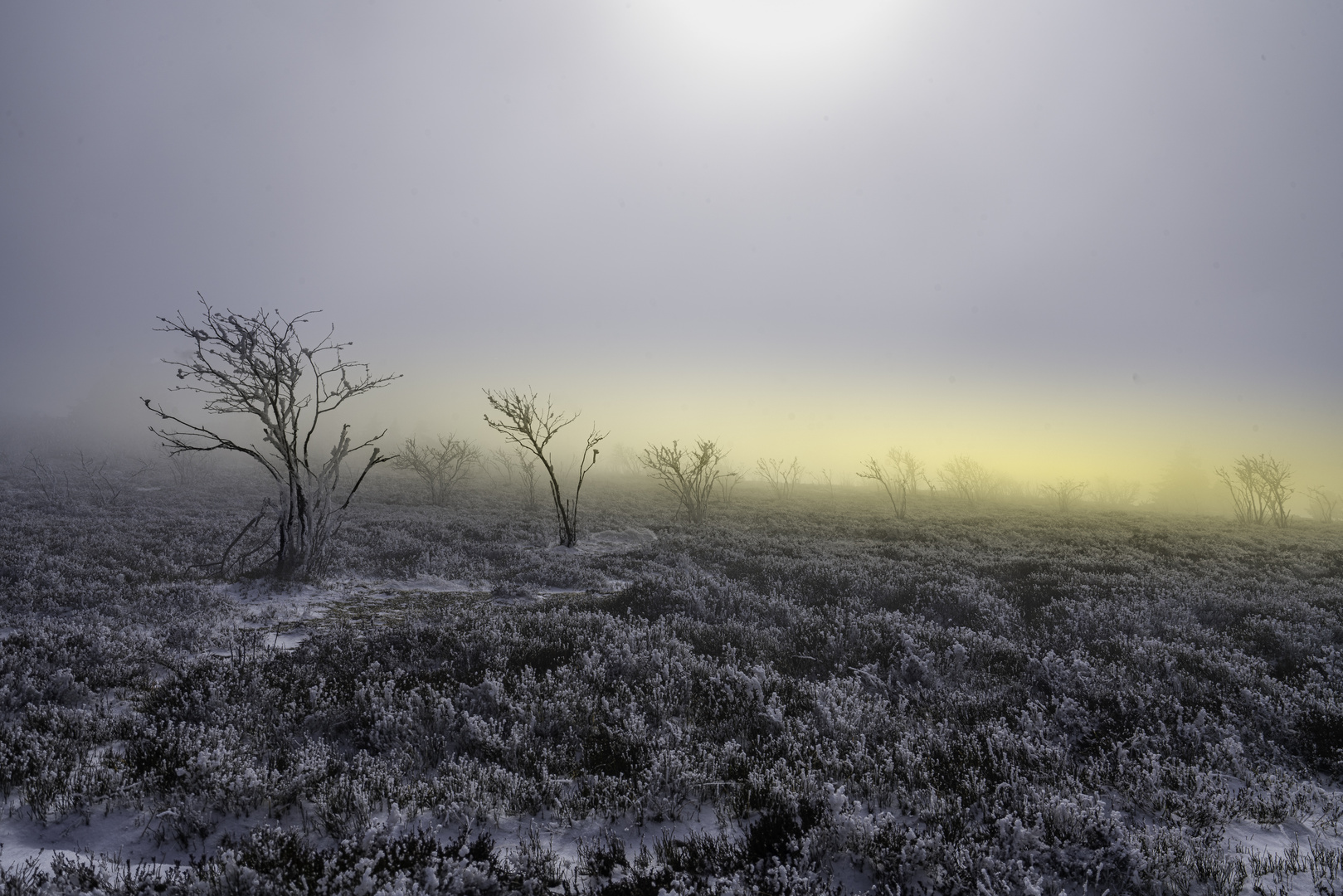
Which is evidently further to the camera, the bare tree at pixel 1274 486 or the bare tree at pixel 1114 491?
the bare tree at pixel 1114 491

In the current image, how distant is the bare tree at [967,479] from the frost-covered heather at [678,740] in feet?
137

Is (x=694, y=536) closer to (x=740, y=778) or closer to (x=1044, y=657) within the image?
(x=1044, y=657)

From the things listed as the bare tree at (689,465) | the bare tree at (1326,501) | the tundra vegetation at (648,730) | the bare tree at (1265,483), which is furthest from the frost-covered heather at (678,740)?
the bare tree at (1326,501)

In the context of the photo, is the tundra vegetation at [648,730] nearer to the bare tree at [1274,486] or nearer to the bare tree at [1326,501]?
the bare tree at [1274,486]

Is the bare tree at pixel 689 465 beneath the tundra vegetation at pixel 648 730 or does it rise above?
above

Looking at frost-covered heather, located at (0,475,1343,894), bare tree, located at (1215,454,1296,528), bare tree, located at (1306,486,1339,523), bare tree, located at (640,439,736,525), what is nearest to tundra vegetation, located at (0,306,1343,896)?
frost-covered heather, located at (0,475,1343,894)

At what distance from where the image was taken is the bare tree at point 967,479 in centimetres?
5006

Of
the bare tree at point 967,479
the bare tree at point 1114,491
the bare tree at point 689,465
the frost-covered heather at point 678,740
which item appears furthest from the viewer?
the bare tree at point 1114,491

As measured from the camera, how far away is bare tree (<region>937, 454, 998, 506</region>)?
50.1 m

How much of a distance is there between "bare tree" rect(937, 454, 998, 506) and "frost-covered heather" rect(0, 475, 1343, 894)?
4182cm

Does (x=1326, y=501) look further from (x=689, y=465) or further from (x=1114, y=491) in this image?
(x=689, y=465)

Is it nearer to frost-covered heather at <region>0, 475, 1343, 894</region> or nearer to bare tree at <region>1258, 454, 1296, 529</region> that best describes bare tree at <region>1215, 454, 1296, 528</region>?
bare tree at <region>1258, 454, 1296, 529</region>

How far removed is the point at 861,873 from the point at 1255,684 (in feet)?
20.0

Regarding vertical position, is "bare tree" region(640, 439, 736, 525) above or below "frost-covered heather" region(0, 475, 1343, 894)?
above
